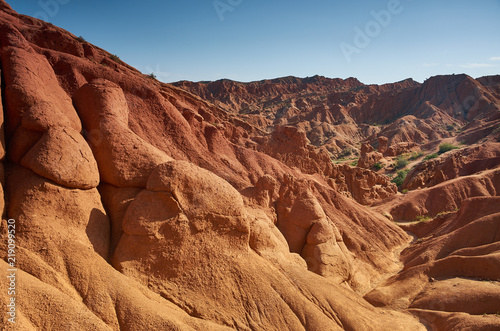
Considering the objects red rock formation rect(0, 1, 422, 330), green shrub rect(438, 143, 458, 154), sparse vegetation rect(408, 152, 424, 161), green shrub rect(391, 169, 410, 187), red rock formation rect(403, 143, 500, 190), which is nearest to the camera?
red rock formation rect(0, 1, 422, 330)

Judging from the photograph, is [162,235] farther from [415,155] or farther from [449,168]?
[415,155]

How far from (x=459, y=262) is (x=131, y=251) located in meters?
12.8

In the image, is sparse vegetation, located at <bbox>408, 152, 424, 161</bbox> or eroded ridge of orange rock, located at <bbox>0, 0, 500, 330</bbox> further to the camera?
sparse vegetation, located at <bbox>408, 152, 424, 161</bbox>

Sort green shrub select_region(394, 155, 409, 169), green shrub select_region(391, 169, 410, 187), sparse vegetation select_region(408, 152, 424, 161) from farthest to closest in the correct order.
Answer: sparse vegetation select_region(408, 152, 424, 161)
green shrub select_region(394, 155, 409, 169)
green shrub select_region(391, 169, 410, 187)

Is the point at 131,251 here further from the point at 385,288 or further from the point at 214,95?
the point at 214,95

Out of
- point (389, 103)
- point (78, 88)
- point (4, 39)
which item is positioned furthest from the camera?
point (389, 103)

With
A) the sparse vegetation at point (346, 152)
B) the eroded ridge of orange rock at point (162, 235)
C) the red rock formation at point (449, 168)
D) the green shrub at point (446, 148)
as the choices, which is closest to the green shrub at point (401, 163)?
the green shrub at point (446, 148)

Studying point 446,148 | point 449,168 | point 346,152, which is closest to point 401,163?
point 446,148

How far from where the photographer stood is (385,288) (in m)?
12.7

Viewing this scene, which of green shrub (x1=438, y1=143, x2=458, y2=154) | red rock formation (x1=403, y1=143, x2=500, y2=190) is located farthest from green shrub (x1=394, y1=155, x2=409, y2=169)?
red rock formation (x1=403, y1=143, x2=500, y2=190)

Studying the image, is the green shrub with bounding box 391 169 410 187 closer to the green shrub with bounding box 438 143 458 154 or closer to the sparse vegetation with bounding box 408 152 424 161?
the sparse vegetation with bounding box 408 152 424 161

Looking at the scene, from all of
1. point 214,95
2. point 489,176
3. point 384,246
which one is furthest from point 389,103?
point 384,246

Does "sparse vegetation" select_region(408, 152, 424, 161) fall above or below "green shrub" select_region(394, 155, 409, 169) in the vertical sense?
above

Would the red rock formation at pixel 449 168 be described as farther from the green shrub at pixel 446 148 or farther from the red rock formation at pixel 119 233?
the red rock formation at pixel 119 233
